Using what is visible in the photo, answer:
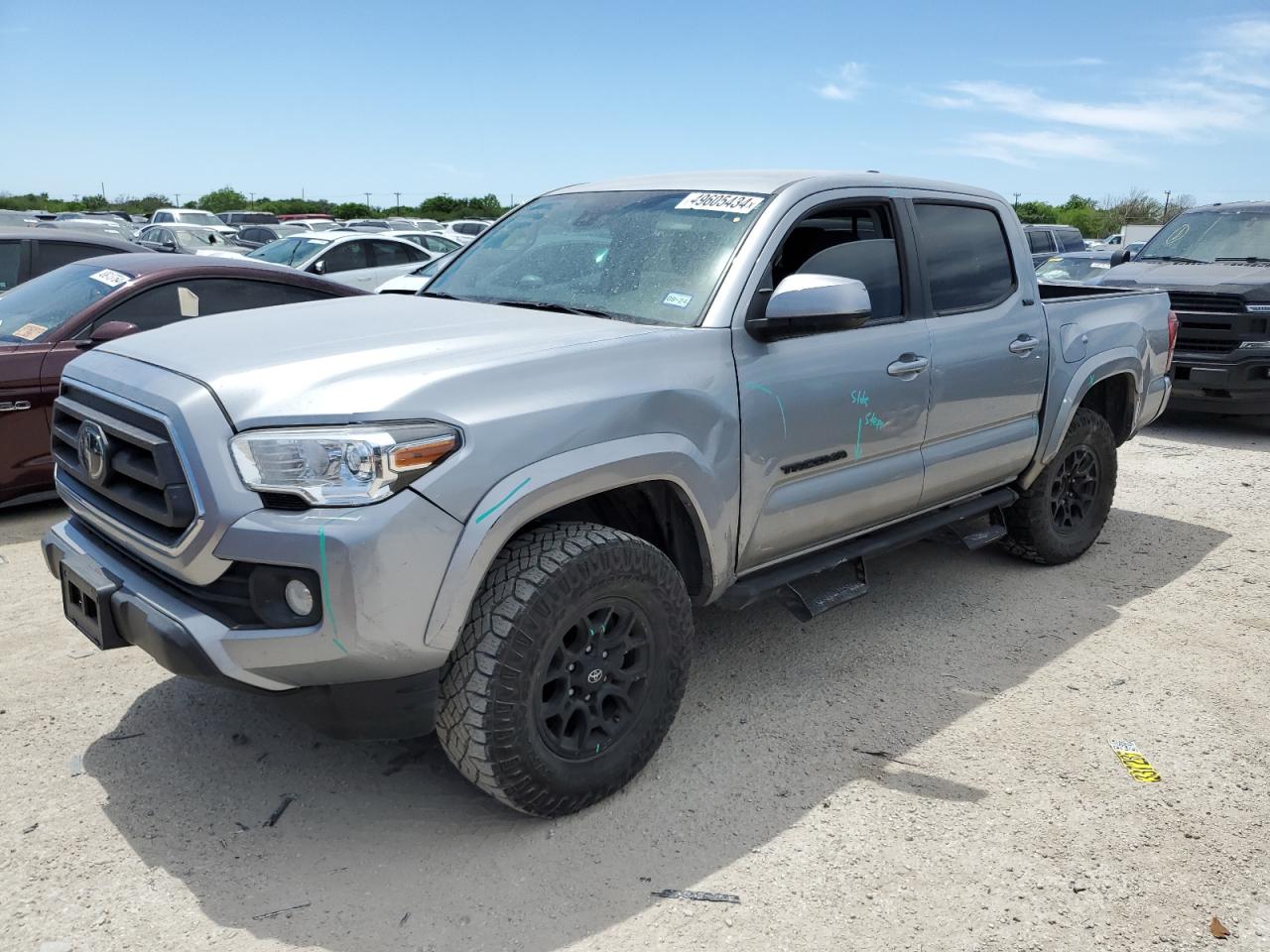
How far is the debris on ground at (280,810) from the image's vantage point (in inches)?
121

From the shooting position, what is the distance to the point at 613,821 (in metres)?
3.09

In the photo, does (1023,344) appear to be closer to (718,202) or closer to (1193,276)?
(718,202)

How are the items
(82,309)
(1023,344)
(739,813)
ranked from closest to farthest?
(739,813) → (1023,344) → (82,309)

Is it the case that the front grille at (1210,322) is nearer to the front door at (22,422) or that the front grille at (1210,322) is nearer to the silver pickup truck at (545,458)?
the silver pickup truck at (545,458)

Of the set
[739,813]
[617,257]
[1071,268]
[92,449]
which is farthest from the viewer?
[1071,268]

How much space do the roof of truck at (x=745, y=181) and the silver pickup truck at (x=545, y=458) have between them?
0.03 metres

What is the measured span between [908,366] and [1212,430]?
22.5 ft

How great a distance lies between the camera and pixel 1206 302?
8.98 meters

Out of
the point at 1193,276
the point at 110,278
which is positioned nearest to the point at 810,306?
the point at 110,278

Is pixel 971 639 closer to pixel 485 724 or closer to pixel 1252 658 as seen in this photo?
pixel 1252 658

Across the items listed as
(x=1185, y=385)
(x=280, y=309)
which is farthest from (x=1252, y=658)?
(x=1185, y=385)

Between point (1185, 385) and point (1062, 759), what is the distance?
6.66 metres

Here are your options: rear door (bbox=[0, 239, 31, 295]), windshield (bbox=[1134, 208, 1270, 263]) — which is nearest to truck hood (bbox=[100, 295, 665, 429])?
rear door (bbox=[0, 239, 31, 295])

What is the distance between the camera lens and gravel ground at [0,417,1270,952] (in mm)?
2660
